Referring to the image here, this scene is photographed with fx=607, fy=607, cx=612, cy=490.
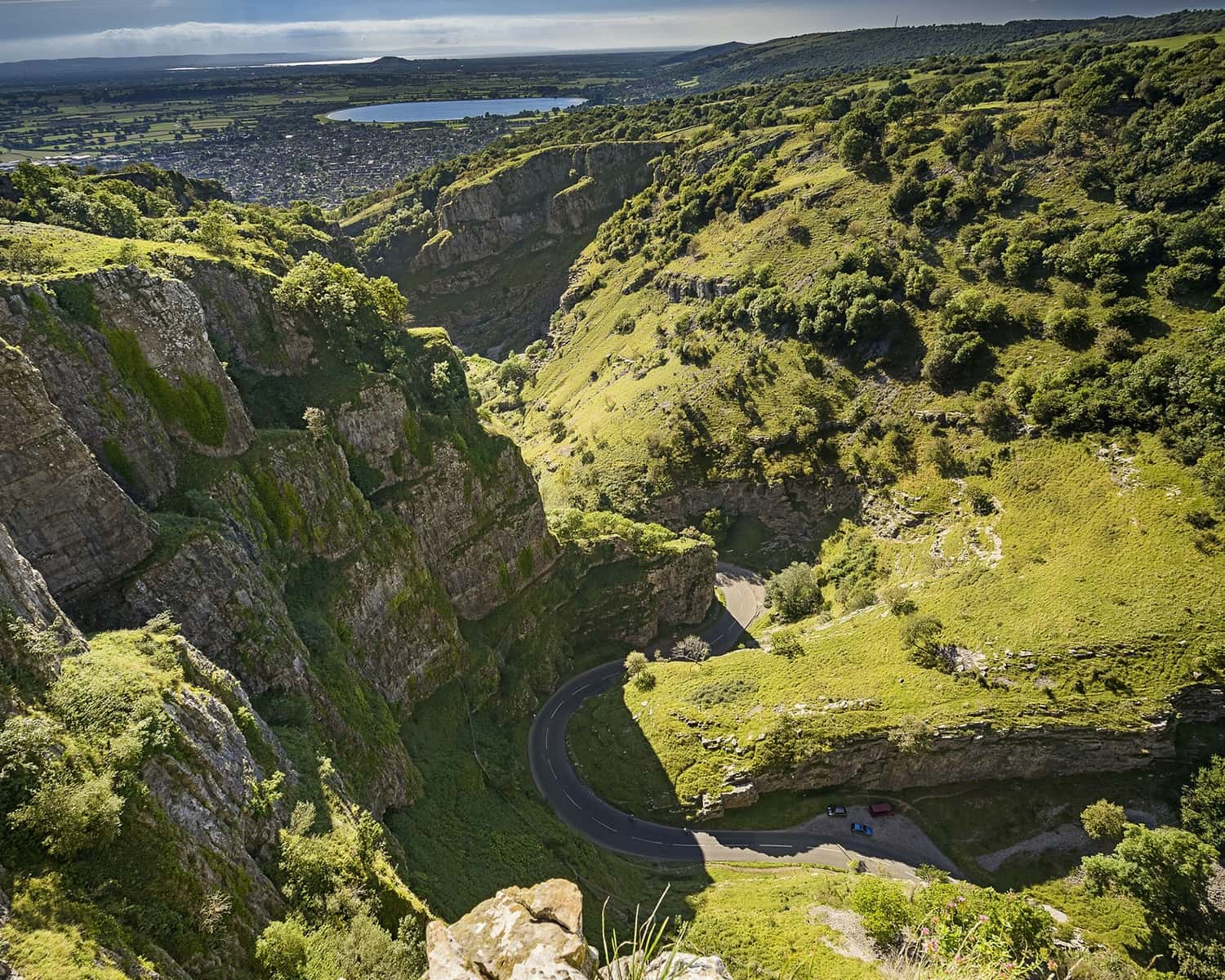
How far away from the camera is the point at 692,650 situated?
89938 mm

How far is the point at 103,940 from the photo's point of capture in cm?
1911

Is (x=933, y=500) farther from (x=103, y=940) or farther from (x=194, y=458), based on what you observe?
(x=103, y=940)

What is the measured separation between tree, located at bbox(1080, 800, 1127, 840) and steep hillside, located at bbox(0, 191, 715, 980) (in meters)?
60.9

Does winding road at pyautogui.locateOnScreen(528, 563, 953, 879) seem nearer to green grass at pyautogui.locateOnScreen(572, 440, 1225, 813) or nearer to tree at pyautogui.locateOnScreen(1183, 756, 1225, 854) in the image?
green grass at pyautogui.locateOnScreen(572, 440, 1225, 813)

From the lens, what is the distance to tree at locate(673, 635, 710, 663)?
89.6 m

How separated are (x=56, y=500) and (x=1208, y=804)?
96.9 meters

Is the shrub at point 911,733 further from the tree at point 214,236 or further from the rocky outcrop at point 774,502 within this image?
the tree at point 214,236

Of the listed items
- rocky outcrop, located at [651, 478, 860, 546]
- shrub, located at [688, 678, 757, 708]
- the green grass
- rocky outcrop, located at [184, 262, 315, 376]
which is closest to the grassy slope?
the green grass

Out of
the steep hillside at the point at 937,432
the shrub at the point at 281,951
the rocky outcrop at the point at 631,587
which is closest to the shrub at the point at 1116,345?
the steep hillside at the point at 937,432

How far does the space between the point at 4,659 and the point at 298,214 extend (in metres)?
118

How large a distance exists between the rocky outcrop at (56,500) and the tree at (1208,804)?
92.3 meters

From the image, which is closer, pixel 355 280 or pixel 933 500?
pixel 355 280

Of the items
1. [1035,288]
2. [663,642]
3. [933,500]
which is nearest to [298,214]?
[663,642]

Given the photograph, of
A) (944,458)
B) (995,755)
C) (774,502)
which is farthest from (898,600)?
(774,502)
